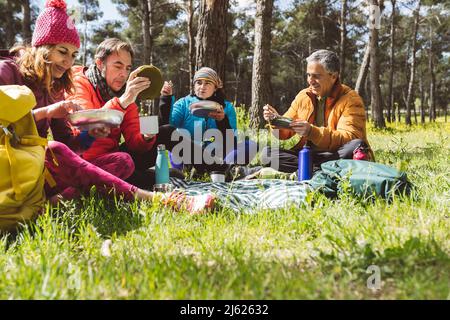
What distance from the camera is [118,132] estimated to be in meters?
3.44

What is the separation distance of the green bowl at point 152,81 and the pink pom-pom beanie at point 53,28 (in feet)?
1.81

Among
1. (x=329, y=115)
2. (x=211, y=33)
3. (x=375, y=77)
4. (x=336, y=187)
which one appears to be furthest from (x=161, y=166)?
(x=375, y=77)

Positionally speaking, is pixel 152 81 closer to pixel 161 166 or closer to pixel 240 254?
pixel 161 166

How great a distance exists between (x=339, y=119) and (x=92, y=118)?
7.43ft

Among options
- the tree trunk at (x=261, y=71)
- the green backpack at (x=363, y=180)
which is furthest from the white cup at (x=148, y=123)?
the tree trunk at (x=261, y=71)

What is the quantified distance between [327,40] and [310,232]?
95.3 ft

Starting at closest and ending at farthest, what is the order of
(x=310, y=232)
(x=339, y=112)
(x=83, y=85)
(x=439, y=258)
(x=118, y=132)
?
(x=439, y=258), (x=310, y=232), (x=83, y=85), (x=118, y=132), (x=339, y=112)

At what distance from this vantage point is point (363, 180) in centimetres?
267

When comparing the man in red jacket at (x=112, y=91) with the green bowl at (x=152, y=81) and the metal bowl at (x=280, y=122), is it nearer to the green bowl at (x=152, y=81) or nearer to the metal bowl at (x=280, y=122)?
the green bowl at (x=152, y=81)

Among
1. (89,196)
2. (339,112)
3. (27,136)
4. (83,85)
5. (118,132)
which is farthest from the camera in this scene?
(339,112)

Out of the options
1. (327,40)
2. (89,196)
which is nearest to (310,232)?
(89,196)

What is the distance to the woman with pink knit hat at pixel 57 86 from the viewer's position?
2609 mm

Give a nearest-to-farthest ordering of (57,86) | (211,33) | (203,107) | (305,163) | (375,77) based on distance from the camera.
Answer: (57,86), (305,163), (203,107), (211,33), (375,77)

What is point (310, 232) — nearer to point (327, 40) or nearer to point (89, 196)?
point (89, 196)
